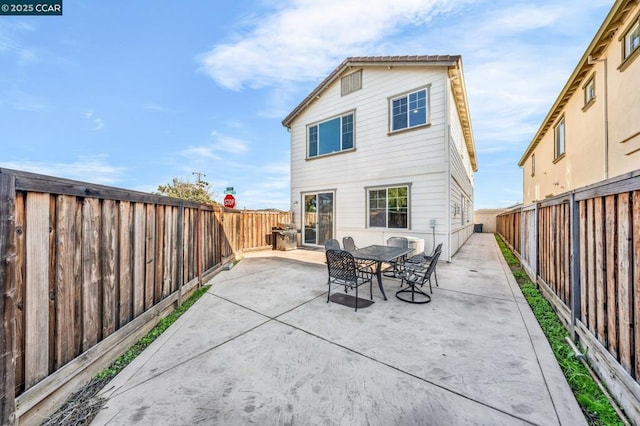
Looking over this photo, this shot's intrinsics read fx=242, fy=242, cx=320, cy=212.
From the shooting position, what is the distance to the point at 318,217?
1048cm

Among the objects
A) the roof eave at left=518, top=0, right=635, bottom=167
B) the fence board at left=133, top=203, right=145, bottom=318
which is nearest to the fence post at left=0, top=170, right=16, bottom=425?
the fence board at left=133, top=203, right=145, bottom=318

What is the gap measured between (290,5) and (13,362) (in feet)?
25.2

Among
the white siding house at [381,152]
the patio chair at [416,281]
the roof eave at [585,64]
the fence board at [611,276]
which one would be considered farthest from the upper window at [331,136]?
the fence board at [611,276]

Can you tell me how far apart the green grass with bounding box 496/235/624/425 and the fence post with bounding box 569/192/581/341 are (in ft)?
0.92

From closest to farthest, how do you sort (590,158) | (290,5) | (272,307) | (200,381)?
(200,381), (272,307), (290,5), (590,158)

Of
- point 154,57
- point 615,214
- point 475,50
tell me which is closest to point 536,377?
point 615,214

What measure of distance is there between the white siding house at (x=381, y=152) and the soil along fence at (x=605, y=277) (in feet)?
13.6

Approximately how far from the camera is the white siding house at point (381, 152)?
7.39 meters

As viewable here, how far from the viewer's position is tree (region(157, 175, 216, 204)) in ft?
85.5

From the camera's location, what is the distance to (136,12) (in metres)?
5.39

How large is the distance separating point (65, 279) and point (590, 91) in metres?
13.2

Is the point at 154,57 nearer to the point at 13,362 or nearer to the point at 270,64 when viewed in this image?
the point at 270,64

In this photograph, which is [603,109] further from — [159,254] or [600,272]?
[159,254]

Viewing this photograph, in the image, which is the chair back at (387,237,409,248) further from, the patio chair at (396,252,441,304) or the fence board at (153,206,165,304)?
the fence board at (153,206,165,304)
